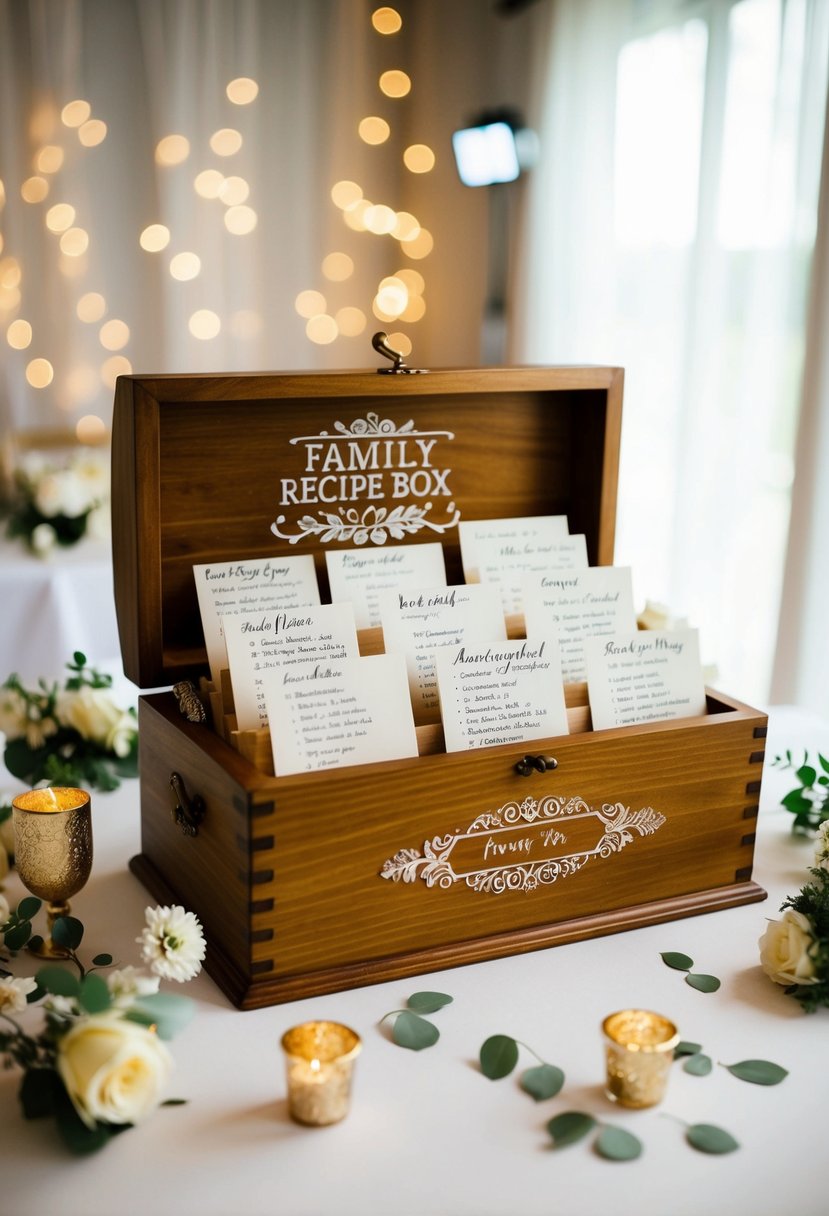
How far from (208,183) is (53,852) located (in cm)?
327

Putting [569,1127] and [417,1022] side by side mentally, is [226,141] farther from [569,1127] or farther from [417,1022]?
[569,1127]

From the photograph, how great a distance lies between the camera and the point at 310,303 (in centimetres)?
405

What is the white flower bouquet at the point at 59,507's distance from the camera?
278 centimetres

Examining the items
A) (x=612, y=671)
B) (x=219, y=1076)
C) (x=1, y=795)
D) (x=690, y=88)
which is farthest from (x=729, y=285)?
(x=219, y=1076)

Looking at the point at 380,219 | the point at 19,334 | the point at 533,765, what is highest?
the point at 380,219

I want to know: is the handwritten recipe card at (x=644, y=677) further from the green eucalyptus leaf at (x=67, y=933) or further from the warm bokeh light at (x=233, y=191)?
the warm bokeh light at (x=233, y=191)

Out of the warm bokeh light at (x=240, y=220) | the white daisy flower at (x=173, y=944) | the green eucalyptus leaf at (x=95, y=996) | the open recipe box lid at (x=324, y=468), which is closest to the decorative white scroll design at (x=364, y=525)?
the open recipe box lid at (x=324, y=468)

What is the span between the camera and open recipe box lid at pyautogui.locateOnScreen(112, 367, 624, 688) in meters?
1.19

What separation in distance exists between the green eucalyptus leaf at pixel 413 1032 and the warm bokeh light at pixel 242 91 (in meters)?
3.57

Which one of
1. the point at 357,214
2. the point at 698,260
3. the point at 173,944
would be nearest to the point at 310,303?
the point at 357,214

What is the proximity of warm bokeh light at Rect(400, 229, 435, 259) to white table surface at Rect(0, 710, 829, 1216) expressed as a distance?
3.53m

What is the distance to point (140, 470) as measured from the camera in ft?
A: 3.78

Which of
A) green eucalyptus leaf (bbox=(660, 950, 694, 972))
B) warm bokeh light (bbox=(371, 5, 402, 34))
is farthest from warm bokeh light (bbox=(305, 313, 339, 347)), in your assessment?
green eucalyptus leaf (bbox=(660, 950, 694, 972))

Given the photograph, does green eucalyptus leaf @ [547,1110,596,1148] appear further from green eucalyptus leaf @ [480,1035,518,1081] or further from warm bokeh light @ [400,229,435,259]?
warm bokeh light @ [400,229,435,259]
